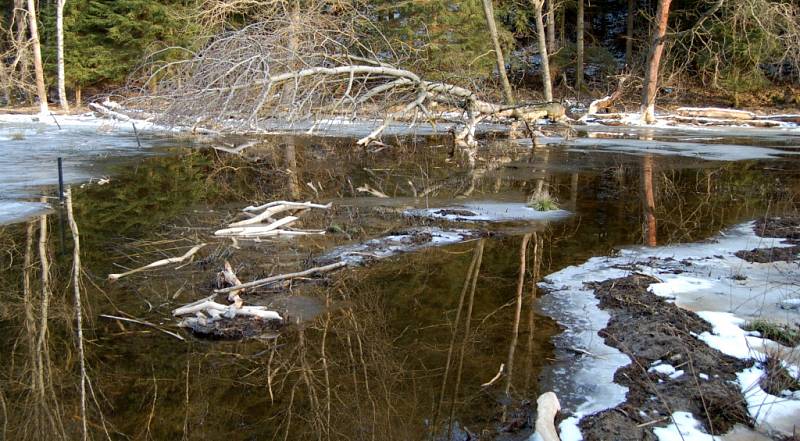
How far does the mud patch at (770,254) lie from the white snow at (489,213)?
2.69m

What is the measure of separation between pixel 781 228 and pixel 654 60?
1749 centimetres

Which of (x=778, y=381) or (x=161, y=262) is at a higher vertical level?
(x=161, y=262)

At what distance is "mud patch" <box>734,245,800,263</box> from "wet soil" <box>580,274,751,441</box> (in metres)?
1.88

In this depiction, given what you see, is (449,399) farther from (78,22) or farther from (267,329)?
(78,22)

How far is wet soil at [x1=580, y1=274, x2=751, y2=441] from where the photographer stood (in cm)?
368

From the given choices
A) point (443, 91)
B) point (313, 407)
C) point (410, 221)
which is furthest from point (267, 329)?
point (443, 91)

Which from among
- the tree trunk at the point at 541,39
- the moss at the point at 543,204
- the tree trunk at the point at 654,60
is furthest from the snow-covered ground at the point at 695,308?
the tree trunk at the point at 654,60

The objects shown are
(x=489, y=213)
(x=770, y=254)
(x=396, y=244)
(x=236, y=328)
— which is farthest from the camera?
(x=489, y=213)

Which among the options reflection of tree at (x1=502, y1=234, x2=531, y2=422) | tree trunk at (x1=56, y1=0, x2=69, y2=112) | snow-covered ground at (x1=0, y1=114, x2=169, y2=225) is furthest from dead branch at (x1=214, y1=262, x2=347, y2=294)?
tree trunk at (x1=56, y1=0, x2=69, y2=112)

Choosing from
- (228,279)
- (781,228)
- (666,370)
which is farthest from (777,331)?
(228,279)

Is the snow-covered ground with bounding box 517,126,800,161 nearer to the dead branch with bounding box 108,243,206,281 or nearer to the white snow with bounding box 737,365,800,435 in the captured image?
the dead branch with bounding box 108,243,206,281

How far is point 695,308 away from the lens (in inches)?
211

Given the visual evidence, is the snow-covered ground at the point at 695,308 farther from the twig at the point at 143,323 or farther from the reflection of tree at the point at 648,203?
the twig at the point at 143,323

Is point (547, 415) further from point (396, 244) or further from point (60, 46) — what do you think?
point (60, 46)
